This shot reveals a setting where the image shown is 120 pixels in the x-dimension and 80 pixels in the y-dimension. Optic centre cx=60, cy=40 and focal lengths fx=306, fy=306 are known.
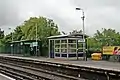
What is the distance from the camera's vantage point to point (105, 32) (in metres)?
89.4

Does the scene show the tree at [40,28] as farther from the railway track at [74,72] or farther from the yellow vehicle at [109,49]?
the railway track at [74,72]

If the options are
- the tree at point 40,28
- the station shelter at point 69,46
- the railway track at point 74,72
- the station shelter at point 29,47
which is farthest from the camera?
the tree at point 40,28

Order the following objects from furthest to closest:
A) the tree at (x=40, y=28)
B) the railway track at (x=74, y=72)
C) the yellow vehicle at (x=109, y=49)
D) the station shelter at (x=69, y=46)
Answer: the tree at (x=40, y=28) → the station shelter at (x=69, y=46) → the yellow vehicle at (x=109, y=49) → the railway track at (x=74, y=72)

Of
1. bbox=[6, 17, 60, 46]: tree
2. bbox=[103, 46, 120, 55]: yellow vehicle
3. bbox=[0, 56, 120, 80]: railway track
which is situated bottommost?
bbox=[0, 56, 120, 80]: railway track

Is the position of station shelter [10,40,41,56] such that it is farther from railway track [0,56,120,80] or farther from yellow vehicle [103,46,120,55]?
railway track [0,56,120,80]

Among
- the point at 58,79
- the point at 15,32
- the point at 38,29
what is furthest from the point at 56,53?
the point at 15,32

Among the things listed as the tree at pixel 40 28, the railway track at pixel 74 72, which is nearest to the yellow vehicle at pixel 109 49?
the railway track at pixel 74 72

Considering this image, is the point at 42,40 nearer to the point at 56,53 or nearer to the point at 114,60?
the point at 56,53

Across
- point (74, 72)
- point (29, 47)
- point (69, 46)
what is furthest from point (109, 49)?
point (74, 72)

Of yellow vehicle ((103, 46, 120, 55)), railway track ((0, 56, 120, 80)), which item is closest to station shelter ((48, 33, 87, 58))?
yellow vehicle ((103, 46, 120, 55))

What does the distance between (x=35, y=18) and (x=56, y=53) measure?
4891 cm

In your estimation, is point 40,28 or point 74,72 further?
point 40,28

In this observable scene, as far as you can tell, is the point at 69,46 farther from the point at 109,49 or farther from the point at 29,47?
the point at 29,47

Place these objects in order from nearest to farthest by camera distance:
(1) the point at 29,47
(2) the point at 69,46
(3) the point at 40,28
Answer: (2) the point at 69,46
(1) the point at 29,47
(3) the point at 40,28
